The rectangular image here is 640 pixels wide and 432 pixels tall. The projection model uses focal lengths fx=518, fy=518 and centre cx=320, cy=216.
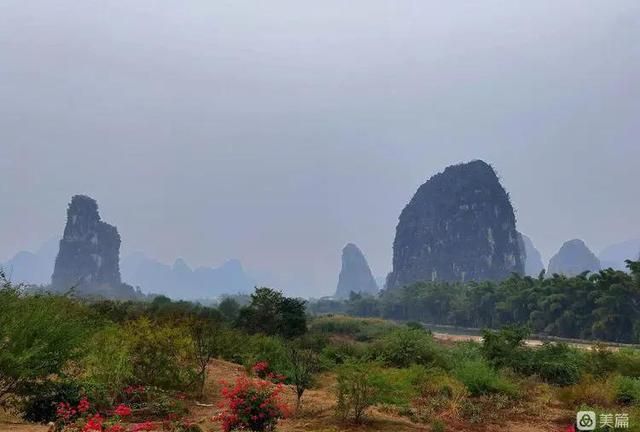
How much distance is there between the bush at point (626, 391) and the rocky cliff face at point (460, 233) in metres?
121

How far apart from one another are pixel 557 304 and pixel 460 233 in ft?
304

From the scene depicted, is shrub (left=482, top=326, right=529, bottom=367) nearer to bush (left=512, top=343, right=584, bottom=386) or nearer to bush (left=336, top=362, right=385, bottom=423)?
bush (left=512, top=343, right=584, bottom=386)

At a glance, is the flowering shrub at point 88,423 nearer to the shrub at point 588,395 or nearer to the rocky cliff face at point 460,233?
the shrub at point 588,395

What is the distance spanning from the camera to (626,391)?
11.1 metres

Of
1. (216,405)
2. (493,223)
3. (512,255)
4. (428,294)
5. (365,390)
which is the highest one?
(493,223)

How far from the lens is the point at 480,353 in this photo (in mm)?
16969

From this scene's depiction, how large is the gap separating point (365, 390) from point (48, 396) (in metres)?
5.04

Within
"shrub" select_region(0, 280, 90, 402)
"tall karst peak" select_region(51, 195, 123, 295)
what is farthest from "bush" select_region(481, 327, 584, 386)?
"tall karst peak" select_region(51, 195, 123, 295)

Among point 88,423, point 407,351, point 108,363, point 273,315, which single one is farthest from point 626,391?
point 273,315

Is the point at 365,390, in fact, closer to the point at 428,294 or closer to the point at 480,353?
the point at 480,353

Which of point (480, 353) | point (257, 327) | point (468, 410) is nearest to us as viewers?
point (468, 410)

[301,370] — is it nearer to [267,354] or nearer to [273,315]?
[267,354]

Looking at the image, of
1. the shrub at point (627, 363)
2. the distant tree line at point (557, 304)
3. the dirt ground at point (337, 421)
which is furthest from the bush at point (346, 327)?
the dirt ground at point (337, 421)

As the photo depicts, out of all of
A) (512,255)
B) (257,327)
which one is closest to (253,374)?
(257,327)
